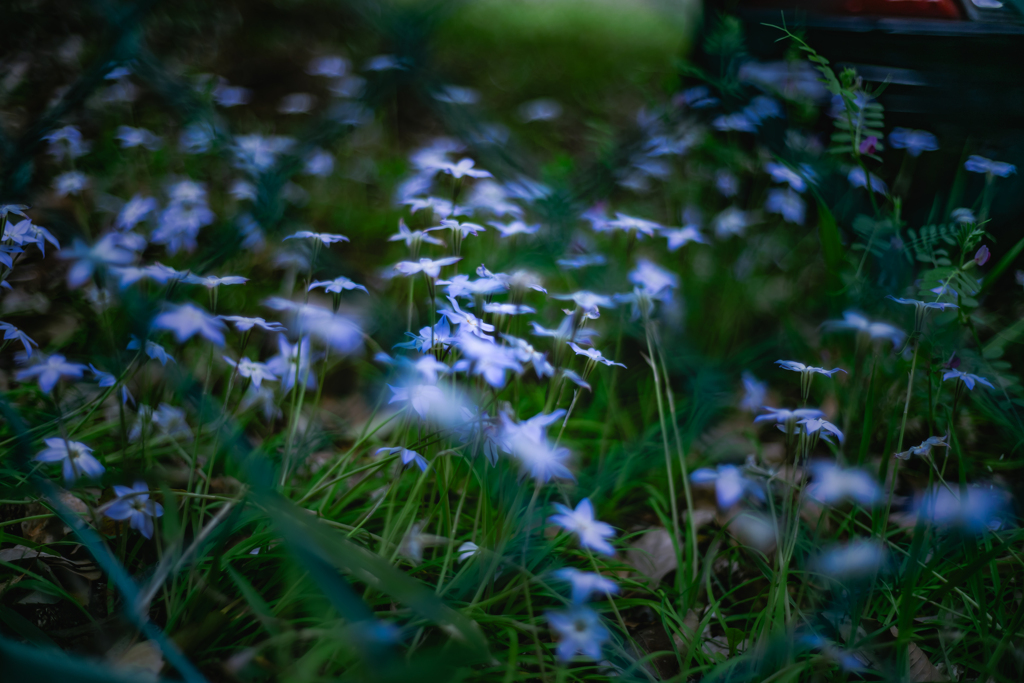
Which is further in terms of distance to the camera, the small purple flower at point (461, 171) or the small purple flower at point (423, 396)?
the small purple flower at point (461, 171)

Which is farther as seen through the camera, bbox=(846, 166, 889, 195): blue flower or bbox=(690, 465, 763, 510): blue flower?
bbox=(846, 166, 889, 195): blue flower

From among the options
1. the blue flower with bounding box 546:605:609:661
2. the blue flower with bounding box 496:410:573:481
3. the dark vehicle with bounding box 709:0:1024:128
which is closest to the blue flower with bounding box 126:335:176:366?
the blue flower with bounding box 496:410:573:481

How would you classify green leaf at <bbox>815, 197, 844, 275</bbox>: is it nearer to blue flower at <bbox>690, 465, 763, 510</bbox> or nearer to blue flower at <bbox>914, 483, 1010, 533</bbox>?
blue flower at <bbox>914, 483, 1010, 533</bbox>

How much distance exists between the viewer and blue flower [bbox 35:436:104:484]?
2.52 feet

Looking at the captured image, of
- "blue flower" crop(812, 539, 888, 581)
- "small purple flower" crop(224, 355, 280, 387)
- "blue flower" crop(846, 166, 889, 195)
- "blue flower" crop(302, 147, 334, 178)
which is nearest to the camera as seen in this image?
"blue flower" crop(812, 539, 888, 581)

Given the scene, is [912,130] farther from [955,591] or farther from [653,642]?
[653,642]

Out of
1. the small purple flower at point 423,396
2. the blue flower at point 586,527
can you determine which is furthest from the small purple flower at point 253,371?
the blue flower at point 586,527

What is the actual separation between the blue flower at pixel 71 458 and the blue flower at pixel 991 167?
148 cm

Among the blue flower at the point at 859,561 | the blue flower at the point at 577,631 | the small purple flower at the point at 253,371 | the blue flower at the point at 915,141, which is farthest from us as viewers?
the blue flower at the point at 915,141

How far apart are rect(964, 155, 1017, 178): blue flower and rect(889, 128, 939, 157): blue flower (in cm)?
21

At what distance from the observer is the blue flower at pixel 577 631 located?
589 millimetres

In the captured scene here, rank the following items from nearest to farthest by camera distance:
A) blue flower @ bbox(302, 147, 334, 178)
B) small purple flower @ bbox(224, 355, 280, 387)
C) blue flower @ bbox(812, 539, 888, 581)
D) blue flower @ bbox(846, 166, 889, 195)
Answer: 1. blue flower @ bbox(812, 539, 888, 581)
2. small purple flower @ bbox(224, 355, 280, 387)
3. blue flower @ bbox(846, 166, 889, 195)
4. blue flower @ bbox(302, 147, 334, 178)

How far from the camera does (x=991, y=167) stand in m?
1.02

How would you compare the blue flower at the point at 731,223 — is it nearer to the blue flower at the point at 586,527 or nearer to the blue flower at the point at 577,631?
the blue flower at the point at 586,527
